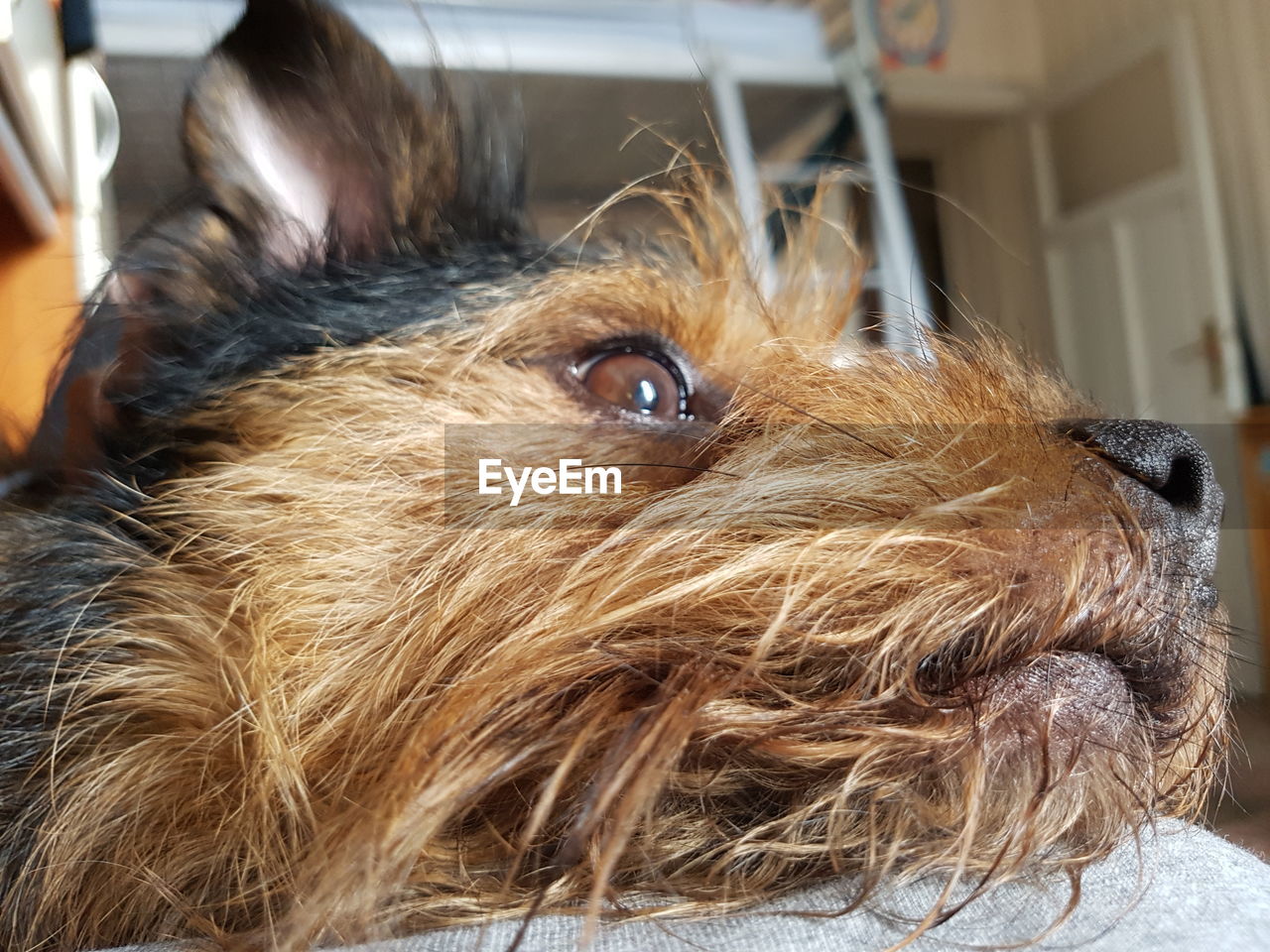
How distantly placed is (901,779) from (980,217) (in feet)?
4.39

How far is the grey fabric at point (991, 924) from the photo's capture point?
1.61 ft

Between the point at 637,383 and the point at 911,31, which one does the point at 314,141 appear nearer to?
the point at 637,383

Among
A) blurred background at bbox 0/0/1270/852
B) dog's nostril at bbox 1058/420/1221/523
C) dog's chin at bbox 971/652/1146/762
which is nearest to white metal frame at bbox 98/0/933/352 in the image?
blurred background at bbox 0/0/1270/852

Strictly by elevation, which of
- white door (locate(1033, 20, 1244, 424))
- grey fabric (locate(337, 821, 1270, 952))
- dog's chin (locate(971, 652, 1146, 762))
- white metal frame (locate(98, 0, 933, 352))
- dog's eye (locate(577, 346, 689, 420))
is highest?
white metal frame (locate(98, 0, 933, 352))

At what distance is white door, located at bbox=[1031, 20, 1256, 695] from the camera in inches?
54.1

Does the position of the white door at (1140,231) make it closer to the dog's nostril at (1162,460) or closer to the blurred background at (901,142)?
the blurred background at (901,142)

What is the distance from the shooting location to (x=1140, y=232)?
1.57m

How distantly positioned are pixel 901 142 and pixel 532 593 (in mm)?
1454

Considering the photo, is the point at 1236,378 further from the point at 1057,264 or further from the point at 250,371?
the point at 250,371

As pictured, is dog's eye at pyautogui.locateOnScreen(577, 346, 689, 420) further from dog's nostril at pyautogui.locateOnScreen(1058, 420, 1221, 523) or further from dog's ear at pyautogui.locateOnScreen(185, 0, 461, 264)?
dog's nostril at pyautogui.locateOnScreen(1058, 420, 1221, 523)

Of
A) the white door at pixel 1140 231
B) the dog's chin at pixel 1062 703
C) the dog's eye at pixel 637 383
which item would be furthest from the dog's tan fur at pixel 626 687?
the white door at pixel 1140 231

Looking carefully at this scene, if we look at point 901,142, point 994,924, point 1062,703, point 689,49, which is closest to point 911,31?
point 901,142

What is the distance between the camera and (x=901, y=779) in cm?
56

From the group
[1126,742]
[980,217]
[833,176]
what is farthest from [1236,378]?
[1126,742]
